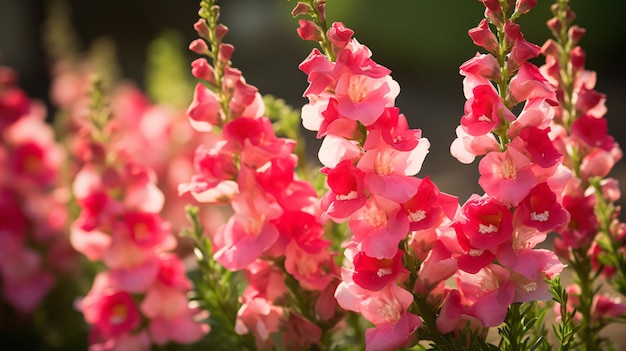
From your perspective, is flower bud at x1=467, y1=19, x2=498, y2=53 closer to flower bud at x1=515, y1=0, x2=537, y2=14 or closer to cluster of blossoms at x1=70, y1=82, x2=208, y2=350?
flower bud at x1=515, y1=0, x2=537, y2=14

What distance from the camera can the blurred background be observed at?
409cm

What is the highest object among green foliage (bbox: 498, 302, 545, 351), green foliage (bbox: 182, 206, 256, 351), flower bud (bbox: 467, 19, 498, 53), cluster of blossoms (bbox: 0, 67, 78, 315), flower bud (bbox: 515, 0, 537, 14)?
flower bud (bbox: 515, 0, 537, 14)

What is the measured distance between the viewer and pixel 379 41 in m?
5.69

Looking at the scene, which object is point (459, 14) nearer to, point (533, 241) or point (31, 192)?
point (31, 192)

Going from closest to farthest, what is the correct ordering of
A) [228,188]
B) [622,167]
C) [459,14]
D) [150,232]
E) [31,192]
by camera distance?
[228,188], [150,232], [31,192], [622,167], [459,14]

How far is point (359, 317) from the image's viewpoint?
0.81m

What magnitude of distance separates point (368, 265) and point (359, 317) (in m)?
0.28

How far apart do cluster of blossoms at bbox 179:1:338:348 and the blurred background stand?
6.20 feet

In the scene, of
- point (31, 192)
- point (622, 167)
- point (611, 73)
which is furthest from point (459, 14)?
point (31, 192)

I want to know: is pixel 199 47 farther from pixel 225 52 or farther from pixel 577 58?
pixel 577 58

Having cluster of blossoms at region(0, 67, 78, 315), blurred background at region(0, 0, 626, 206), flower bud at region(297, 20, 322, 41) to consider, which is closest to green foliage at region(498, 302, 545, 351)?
flower bud at region(297, 20, 322, 41)

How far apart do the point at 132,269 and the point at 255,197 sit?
0.77 ft

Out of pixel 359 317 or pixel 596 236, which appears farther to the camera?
pixel 359 317

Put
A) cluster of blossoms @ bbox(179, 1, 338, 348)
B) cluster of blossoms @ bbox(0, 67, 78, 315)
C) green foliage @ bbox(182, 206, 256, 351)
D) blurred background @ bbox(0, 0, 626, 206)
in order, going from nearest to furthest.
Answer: cluster of blossoms @ bbox(179, 1, 338, 348) < green foliage @ bbox(182, 206, 256, 351) < cluster of blossoms @ bbox(0, 67, 78, 315) < blurred background @ bbox(0, 0, 626, 206)
